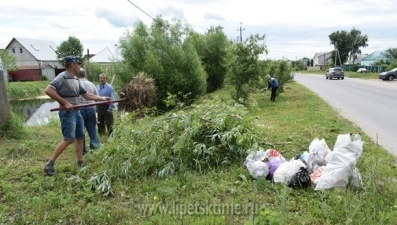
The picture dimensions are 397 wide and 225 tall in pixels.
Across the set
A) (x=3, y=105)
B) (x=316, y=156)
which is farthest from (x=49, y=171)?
(x=316, y=156)

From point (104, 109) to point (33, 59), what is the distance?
5597 cm

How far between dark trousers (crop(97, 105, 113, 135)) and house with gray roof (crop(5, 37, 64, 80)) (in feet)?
149

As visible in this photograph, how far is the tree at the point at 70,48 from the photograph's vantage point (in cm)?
5969

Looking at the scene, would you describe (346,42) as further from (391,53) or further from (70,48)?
(70,48)

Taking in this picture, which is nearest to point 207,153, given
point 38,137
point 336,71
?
point 38,137

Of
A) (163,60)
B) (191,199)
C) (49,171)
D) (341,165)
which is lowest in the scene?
(191,199)

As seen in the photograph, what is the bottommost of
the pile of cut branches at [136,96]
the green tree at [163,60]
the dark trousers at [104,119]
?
the dark trousers at [104,119]

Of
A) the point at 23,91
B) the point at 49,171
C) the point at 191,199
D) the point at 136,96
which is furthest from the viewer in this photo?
the point at 23,91

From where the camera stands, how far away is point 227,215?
3.48 m

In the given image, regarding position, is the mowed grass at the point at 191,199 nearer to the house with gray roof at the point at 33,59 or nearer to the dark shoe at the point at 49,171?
the dark shoe at the point at 49,171

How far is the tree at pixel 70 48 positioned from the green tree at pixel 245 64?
49843 millimetres

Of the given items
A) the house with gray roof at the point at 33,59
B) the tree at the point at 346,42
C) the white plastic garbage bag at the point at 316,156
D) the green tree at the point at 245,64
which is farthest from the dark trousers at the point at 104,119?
the tree at the point at 346,42

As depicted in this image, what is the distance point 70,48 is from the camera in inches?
2368

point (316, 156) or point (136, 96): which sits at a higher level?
point (136, 96)
